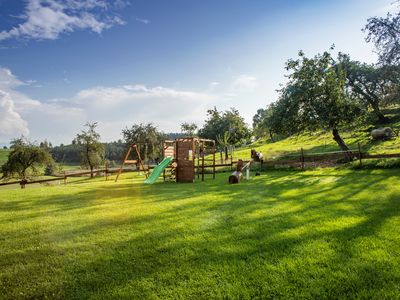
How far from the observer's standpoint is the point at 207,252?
4641 millimetres

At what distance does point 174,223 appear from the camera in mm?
6383

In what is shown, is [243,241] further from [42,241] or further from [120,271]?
[42,241]

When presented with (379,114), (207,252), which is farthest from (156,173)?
(379,114)

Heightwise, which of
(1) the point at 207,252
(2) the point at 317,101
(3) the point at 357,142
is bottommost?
(1) the point at 207,252

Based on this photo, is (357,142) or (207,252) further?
(357,142)

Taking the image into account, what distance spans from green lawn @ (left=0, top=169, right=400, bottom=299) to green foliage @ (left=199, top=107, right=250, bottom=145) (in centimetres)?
3248

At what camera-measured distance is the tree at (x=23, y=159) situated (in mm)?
43375

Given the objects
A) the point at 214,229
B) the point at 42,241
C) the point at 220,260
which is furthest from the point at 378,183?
the point at 42,241

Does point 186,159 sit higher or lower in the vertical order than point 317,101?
lower

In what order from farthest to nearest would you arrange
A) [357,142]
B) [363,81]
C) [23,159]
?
[23,159] → [363,81] → [357,142]

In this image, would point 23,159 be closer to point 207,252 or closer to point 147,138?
point 147,138

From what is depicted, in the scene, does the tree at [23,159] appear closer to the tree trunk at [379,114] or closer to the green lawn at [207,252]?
the green lawn at [207,252]

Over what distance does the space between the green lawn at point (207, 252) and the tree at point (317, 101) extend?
48.1ft

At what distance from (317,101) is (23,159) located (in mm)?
46747
